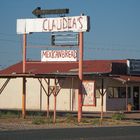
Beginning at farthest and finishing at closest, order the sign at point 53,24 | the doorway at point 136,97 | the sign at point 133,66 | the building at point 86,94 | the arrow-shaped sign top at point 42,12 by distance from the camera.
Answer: the sign at point 133,66 → the doorway at point 136,97 → the building at point 86,94 → the arrow-shaped sign top at point 42,12 → the sign at point 53,24

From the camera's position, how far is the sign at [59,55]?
109 ft

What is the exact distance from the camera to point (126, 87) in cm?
4838

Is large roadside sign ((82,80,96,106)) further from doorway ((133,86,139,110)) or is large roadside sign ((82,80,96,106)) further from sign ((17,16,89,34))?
sign ((17,16,89,34))

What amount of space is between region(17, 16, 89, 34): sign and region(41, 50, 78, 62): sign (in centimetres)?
137

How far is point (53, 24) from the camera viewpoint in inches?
1331

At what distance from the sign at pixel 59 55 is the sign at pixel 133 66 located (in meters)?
17.5

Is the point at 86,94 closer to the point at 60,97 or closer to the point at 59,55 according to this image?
the point at 60,97

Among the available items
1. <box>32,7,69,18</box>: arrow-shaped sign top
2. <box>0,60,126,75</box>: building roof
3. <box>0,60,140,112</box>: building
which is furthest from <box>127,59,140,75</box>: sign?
<box>32,7,69,18</box>: arrow-shaped sign top

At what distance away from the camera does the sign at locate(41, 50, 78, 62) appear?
33.1m

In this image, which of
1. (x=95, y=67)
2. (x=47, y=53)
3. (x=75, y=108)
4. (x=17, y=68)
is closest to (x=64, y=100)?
(x=75, y=108)

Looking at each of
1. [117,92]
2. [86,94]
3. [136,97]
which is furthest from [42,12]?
[136,97]

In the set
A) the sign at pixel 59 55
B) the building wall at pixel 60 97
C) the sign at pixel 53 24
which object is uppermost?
the sign at pixel 53 24

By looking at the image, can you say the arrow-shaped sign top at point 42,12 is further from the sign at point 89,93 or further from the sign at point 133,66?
the sign at point 133,66

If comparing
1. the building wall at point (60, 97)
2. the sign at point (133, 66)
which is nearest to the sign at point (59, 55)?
the building wall at point (60, 97)
